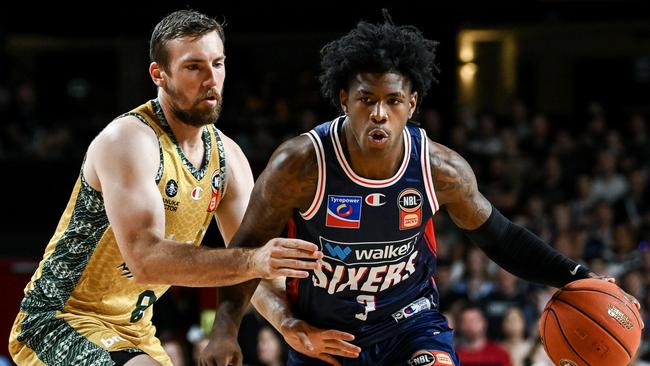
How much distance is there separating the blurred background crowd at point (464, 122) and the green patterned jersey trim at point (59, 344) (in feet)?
14.4

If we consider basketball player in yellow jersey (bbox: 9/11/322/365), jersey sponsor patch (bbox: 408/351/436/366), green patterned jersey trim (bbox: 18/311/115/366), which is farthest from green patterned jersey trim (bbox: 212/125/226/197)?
jersey sponsor patch (bbox: 408/351/436/366)

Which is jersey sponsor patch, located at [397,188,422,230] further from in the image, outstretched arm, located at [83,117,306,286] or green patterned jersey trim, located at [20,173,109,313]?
green patterned jersey trim, located at [20,173,109,313]

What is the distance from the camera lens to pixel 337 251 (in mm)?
4137

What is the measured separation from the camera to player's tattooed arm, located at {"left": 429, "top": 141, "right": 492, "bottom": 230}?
4168 mm

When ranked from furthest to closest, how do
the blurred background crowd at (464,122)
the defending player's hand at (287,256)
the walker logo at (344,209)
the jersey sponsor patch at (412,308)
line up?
1. the blurred background crowd at (464,122)
2. the jersey sponsor patch at (412,308)
3. the walker logo at (344,209)
4. the defending player's hand at (287,256)

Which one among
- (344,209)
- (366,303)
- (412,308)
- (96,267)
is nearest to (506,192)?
(412,308)

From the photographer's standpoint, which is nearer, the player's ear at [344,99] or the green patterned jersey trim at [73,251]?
the green patterned jersey trim at [73,251]

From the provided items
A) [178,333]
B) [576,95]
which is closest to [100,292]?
[178,333]

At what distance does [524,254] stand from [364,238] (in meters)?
0.82

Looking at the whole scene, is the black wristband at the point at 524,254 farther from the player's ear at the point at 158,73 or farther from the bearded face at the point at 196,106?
the player's ear at the point at 158,73

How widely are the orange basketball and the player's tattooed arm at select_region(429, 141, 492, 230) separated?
0.53 m

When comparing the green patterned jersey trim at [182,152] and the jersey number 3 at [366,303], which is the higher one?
the green patterned jersey trim at [182,152]

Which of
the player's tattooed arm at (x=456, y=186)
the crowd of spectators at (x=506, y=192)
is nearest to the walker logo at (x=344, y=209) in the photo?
the player's tattooed arm at (x=456, y=186)

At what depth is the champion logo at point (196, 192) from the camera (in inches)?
160
